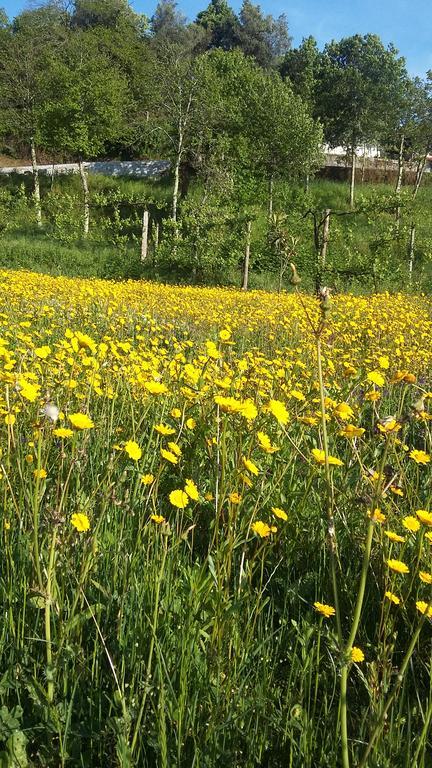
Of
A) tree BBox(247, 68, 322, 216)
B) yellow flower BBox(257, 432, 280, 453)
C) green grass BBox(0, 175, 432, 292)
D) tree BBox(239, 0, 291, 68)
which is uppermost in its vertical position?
tree BBox(239, 0, 291, 68)

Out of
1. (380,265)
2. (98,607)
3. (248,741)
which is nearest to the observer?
(248,741)

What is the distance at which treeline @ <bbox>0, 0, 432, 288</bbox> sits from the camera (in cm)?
2114

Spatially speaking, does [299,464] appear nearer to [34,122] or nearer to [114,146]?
[34,122]

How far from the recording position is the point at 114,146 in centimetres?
3862

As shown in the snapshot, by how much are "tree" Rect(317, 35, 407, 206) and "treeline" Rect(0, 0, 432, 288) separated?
0.23 ft

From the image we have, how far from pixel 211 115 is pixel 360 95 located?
1527cm

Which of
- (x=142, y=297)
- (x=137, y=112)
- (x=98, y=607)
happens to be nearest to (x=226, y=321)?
(x=142, y=297)

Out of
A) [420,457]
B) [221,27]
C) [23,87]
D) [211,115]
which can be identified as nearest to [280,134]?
[211,115]

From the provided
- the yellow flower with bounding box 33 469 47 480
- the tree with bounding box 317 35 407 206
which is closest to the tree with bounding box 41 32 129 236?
the tree with bounding box 317 35 407 206

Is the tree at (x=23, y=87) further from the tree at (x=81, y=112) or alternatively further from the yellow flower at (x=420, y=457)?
the yellow flower at (x=420, y=457)

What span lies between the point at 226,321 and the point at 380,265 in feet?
35.7

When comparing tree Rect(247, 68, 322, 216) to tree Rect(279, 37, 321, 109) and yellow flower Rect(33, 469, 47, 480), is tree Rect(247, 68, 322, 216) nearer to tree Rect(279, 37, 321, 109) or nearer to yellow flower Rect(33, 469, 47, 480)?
tree Rect(279, 37, 321, 109)

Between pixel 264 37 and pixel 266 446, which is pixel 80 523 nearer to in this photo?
pixel 266 446

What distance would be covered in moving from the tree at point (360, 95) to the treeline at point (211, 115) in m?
0.07
